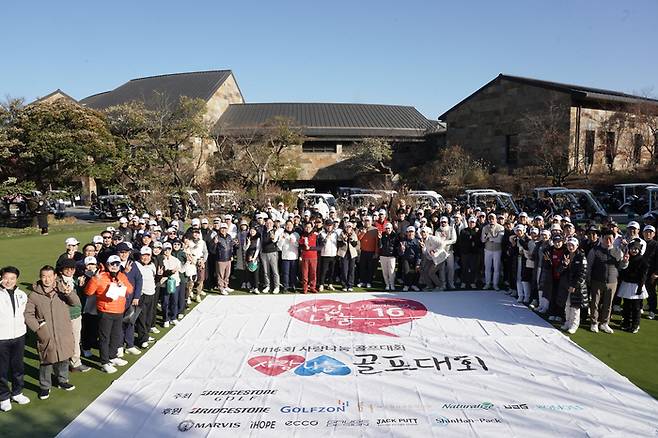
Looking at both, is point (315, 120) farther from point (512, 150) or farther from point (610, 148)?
point (610, 148)

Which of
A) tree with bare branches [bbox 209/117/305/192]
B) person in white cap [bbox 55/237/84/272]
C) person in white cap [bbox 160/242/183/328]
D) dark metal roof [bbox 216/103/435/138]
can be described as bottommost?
person in white cap [bbox 160/242/183/328]

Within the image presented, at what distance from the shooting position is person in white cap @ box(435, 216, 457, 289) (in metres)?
10.1

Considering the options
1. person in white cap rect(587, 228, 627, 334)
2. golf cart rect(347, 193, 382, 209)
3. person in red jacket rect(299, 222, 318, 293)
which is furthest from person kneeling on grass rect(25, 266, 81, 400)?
golf cart rect(347, 193, 382, 209)

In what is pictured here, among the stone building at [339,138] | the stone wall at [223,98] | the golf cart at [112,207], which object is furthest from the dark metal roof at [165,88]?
the golf cart at [112,207]

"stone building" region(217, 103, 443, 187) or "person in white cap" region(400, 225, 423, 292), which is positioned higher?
"stone building" region(217, 103, 443, 187)

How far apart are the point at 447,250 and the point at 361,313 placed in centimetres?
262

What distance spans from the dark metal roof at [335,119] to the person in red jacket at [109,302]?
27.0 m

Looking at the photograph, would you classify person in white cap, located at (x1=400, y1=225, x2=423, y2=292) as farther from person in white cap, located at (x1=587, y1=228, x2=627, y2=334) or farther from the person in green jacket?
the person in green jacket

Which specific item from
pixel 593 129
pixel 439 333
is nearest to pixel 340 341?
pixel 439 333

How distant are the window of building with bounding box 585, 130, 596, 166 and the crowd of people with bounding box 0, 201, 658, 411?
19.1 m

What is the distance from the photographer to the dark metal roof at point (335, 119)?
119 feet

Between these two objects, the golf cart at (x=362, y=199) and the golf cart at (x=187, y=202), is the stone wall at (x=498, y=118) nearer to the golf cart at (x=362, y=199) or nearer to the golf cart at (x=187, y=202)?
Answer: the golf cart at (x=362, y=199)

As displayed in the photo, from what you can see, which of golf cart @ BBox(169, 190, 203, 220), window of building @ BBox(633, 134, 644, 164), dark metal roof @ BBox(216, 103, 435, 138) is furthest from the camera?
dark metal roof @ BBox(216, 103, 435, 138)

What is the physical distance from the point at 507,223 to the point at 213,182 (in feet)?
78.1
